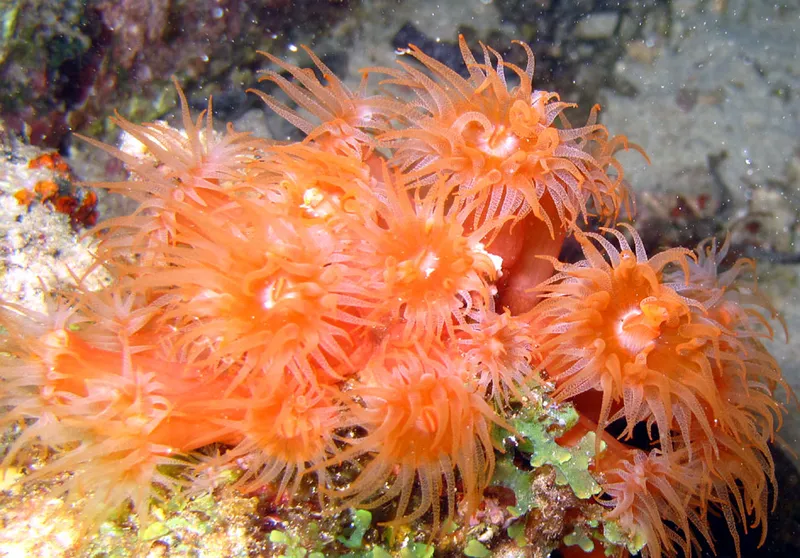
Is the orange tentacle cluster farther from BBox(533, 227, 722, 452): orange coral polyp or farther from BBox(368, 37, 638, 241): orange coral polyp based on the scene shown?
BBox(368, 37, 638, 241): orange coral polyp

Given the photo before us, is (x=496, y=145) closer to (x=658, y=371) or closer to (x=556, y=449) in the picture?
(x=658, y=371)

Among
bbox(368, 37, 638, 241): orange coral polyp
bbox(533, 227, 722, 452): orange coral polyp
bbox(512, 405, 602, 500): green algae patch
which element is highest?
bbox(368, 37, 638, 241): orange coral polyp

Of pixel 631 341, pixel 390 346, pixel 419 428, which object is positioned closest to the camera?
pixel 419 428

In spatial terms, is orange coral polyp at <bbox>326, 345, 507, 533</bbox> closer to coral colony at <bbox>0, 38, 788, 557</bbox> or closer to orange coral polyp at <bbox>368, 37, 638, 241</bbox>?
coral colony at <bbox>0, 38, 788, 557</bbox>

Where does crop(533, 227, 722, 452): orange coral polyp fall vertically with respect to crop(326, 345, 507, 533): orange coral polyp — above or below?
above

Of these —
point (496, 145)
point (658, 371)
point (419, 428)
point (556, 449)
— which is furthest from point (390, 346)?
point (658, 371)

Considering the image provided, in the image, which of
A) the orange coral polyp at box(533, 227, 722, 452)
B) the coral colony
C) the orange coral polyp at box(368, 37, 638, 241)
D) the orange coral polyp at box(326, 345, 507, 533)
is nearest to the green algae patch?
the coral colony

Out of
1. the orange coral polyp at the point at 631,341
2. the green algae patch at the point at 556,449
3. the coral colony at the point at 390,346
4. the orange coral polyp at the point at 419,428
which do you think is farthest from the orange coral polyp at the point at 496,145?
the green algae patch at the point at 556,449

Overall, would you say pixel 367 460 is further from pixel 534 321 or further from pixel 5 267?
pixel 5 267

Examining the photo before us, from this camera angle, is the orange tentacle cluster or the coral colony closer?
the coral colony

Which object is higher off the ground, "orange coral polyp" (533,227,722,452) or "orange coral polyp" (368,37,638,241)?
"orange coral polyp" (368,37,638,241)
